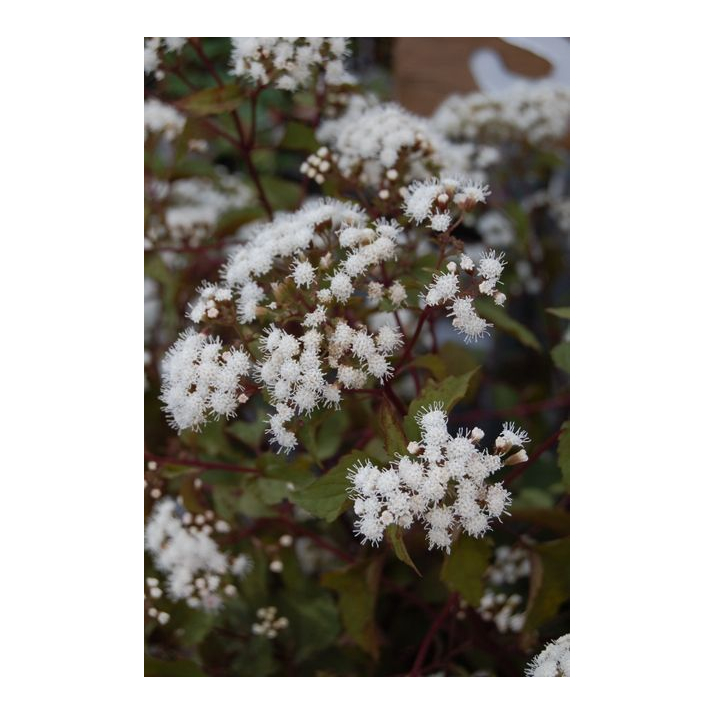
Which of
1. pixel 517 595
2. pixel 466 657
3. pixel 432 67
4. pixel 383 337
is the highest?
pixel 432 67

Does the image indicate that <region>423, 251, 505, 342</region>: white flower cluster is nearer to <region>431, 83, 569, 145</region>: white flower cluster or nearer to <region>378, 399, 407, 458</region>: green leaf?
<region>378, 399, 407, 458</region>: green leaf

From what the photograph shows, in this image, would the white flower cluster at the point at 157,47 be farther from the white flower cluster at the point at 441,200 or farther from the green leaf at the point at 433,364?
the green leaf at the point at 433,364

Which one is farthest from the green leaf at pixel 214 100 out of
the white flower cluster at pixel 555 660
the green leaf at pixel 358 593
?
the white flower cluster at pixel 555 660

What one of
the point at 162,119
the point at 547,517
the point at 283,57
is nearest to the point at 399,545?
the point at 547,517

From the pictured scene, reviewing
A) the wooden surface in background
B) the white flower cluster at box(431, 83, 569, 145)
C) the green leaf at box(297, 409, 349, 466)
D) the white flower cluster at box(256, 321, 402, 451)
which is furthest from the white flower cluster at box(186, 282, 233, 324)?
the white flower cluster at box(431, 83, 569, 145)
